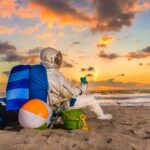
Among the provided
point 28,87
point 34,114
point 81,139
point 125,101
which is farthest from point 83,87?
point 125,101

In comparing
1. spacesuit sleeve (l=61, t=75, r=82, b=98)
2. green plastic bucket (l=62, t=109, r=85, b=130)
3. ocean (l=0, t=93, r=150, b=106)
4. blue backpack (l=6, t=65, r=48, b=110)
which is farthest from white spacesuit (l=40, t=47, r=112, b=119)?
ocean (l=0, t=93, r=150, b=106)

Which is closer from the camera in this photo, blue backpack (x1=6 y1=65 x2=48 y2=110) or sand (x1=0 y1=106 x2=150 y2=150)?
sand (x1=0 y1=106 x2=150 y2=150)

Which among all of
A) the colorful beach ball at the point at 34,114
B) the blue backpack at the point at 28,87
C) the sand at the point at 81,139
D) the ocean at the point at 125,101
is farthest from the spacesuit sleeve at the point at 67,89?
the ocean at the point at 125,101

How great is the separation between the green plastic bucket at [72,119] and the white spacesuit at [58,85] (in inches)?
14.8

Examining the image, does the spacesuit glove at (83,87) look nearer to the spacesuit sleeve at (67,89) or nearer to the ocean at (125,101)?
the spacesuit sleeve at (67,89)

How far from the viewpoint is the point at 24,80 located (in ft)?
26.5

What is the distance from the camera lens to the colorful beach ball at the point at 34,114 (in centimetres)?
733

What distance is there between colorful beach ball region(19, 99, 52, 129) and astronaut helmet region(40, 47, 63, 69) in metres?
1.02

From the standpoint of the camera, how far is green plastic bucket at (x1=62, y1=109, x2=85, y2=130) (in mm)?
7770

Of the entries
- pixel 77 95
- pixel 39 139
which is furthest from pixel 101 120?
pixel 39 139

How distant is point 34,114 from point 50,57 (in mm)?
1480

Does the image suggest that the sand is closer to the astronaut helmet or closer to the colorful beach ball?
the colorful beach ball

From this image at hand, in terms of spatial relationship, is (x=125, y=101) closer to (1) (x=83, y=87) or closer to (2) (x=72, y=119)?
(1) (x=83, y=87)

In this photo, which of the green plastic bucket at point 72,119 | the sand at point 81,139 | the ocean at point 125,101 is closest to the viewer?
the sand at point 81,139
